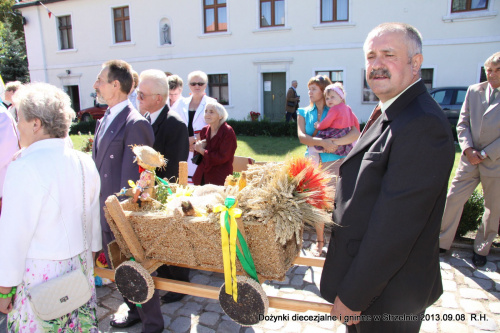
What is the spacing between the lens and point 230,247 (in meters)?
1.84

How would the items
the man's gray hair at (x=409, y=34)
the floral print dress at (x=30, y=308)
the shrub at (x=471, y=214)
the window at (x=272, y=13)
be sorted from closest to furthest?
the man's gray hair at (x=409, y=34)
the floral print dress at (x=30, y=308)
the shrub at (x=471, y=214)
the window at (x=272, y=13)

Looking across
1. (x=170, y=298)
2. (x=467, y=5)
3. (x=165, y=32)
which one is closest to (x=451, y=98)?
(x=467, y=5)

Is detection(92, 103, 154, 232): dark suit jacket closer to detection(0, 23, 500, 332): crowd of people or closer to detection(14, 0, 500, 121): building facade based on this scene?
detection(0, 23, 500, 332): crowd of people

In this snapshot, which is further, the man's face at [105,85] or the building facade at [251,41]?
the building facade at [251,41]

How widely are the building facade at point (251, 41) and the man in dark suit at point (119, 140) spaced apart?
14.9 metres

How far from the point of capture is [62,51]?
73.2 ft

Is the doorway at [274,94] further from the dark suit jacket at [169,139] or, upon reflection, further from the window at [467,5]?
the dark suit jacket at [169,139]

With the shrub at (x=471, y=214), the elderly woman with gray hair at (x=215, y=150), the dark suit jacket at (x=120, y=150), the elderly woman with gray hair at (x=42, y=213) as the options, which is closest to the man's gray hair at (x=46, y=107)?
the elderly woman with gray hair at (x=42, y=213)

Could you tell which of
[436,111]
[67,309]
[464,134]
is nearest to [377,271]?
[436,111]

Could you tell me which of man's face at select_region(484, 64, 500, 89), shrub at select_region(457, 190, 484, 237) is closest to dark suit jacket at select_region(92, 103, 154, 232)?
man's face at select_region(484, 64, 500, 89)

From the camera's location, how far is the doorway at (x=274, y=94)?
18.4m

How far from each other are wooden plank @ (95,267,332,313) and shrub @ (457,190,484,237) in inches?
144

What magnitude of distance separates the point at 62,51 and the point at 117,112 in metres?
23.0

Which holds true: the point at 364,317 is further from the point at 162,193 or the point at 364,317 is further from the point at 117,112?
the point at 117,112
